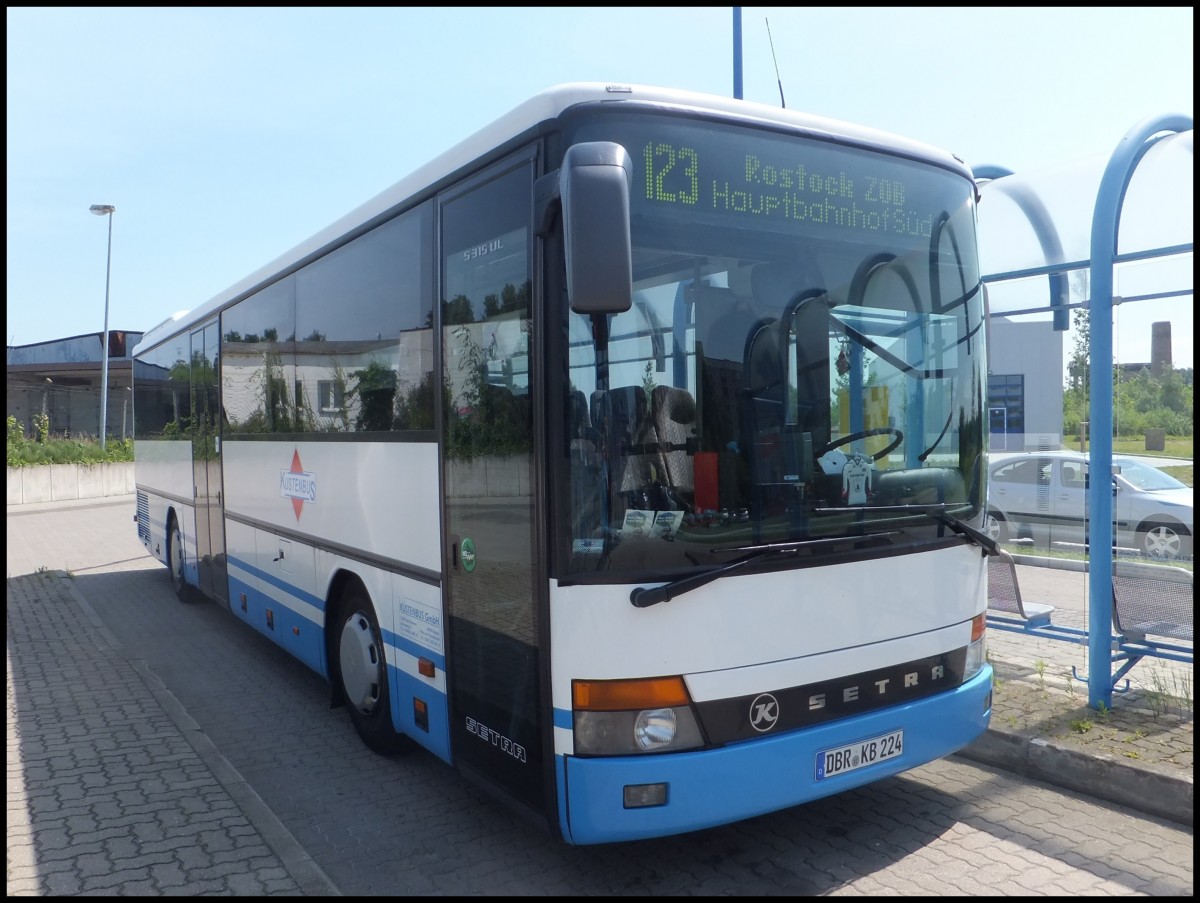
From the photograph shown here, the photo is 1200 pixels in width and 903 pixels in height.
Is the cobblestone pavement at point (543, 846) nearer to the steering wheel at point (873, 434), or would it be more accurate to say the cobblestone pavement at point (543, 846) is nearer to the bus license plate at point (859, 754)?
the bus license plate at point (859, 754)

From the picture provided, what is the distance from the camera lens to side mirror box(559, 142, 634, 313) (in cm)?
338

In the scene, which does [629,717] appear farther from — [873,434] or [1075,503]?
[1075,503]

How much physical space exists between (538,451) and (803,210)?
1532 mm

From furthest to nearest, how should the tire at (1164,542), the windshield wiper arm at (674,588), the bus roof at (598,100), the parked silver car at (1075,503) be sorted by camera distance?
the parked silver car at (1075,503)
the tire at (1164,542)
the bus roof at (598,100)
the windshield wiper arm at (674,588)

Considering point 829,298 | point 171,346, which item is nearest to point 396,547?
→ point 829,298

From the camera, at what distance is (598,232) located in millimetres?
3393

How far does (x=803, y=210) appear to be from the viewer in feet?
13.7

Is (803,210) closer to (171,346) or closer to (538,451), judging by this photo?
(538,451)

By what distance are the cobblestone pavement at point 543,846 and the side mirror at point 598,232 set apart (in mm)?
2483

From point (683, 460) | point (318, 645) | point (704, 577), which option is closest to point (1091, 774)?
point (704, 577)

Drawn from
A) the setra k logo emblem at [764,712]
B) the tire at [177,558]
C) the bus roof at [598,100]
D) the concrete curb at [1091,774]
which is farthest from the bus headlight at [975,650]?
the tire at [177,558]

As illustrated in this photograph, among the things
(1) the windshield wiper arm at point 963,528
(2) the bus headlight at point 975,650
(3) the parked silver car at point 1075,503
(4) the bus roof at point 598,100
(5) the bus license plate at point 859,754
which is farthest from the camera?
(3) the parked silver car at point 1075,503

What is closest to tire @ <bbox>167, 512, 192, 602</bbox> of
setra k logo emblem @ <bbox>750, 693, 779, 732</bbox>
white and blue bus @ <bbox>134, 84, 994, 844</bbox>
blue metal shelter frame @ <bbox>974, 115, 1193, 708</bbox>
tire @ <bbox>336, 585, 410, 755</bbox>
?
tire @ <bbox>336, 585, 410, 755</bbox>

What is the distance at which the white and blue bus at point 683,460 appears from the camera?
375 centimetres
